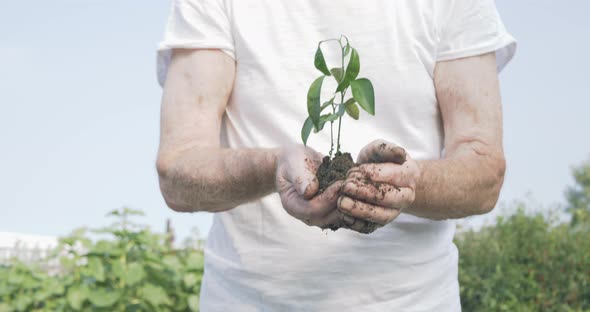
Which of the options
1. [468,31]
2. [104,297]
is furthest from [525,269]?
[468,31]

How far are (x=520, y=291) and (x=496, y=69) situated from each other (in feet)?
10.2

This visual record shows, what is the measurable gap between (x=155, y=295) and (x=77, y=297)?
53cm

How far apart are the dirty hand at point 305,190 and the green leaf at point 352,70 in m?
0.21

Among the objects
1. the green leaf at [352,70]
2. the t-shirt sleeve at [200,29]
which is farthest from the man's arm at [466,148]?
the t-shirt sleeve at [200,29]

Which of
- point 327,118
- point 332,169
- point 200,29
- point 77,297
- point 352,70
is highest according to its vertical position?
point 200,29

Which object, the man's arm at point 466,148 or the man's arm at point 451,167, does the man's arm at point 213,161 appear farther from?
the man's arm at point 466,148

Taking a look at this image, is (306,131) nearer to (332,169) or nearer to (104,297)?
(332,169)

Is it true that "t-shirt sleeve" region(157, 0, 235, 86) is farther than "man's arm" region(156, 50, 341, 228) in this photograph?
Yes

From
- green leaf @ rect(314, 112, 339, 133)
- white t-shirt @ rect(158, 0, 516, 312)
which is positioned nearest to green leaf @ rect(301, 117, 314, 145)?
green leaf @ rect(314, 112, 339, 133)

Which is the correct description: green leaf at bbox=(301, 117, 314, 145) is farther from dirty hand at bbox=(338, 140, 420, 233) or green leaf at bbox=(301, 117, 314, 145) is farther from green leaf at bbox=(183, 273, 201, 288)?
green leaf at bbox=(183, 273, 201, 288)

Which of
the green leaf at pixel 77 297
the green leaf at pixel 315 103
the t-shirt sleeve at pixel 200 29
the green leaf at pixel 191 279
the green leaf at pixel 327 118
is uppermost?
the t-shirt sleeve at pixel 200 29

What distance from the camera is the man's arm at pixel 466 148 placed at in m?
2.19

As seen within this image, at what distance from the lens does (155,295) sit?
4.53m

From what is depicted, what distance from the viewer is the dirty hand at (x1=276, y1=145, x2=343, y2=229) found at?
1.82 metres
